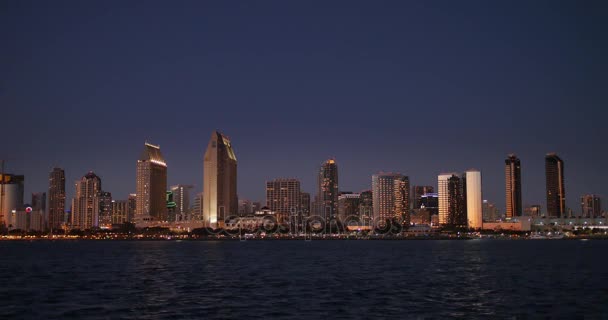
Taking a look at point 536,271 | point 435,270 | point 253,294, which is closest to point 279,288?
point 253,294

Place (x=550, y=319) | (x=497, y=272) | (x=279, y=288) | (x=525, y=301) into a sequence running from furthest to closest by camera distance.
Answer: (x=497, y=272) < (x=279, y=288) < (x=525, y=301) < (x=550, y=319)

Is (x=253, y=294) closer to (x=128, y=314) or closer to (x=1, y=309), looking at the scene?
(x=128, y=314)

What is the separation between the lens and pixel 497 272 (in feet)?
266

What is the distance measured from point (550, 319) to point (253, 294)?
2397 centimetres

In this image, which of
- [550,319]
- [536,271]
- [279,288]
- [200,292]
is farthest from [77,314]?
[536,271]

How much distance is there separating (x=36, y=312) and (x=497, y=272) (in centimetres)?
5452

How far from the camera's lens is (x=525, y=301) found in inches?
2004

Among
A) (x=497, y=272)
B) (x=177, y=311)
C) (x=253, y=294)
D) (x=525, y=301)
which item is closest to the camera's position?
(x=177, y=311)

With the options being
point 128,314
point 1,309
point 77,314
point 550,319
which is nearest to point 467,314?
point 550,319

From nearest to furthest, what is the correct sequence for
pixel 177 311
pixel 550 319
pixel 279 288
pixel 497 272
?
pixel 550 319 → pixel 177 311 → pixel 279 288 → pixel 497 272

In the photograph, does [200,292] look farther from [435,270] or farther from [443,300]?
[435,270]

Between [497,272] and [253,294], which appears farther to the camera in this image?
[497,272]

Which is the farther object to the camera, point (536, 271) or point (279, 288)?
point (536, 271)

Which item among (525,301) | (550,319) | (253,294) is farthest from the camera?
(253,294)
